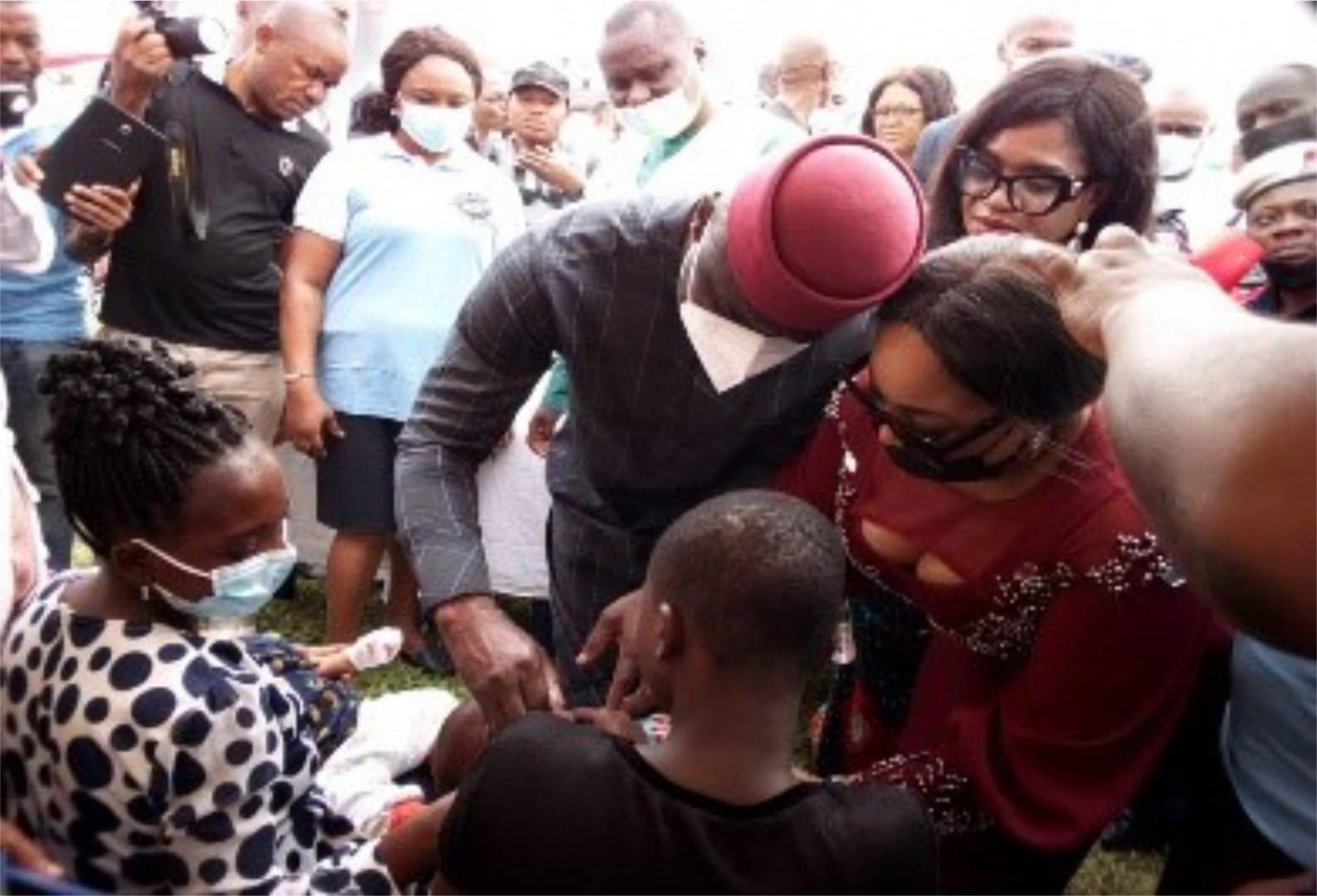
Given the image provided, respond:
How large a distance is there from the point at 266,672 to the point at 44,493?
2.04 m

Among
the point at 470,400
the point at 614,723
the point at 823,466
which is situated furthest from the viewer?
the point at 470,400

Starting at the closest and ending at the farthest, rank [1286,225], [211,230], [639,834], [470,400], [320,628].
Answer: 1. [639,834]
2. [470,400]
3. [1286,225]
4. [211,230]
5. [320,628]

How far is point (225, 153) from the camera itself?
129 inches

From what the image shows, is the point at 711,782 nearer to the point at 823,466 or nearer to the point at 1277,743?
the point at 823,466

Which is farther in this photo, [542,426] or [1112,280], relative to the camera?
[542,426]

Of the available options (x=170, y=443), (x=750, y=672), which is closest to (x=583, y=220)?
(x=170, y=443)

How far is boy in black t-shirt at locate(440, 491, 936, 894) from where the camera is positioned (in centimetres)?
117

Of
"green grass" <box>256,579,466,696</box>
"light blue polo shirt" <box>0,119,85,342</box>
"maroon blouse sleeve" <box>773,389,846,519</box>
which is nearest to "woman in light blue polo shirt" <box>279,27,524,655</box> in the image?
"green grass" <box>256,579,466,696</box>

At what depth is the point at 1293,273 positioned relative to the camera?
2.26 meters

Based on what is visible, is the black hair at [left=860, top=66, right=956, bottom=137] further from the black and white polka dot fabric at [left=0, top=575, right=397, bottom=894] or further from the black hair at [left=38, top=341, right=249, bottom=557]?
the black and white polka dot fabric at [left=0, top=575, right=397, bottom=894]

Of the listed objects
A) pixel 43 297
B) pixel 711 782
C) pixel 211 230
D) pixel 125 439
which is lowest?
pixel 43 297

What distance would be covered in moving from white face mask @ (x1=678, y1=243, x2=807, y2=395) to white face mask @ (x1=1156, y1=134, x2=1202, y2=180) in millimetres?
1697

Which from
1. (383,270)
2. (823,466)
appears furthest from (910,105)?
(823,466)

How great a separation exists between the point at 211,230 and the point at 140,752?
7.01 ft
